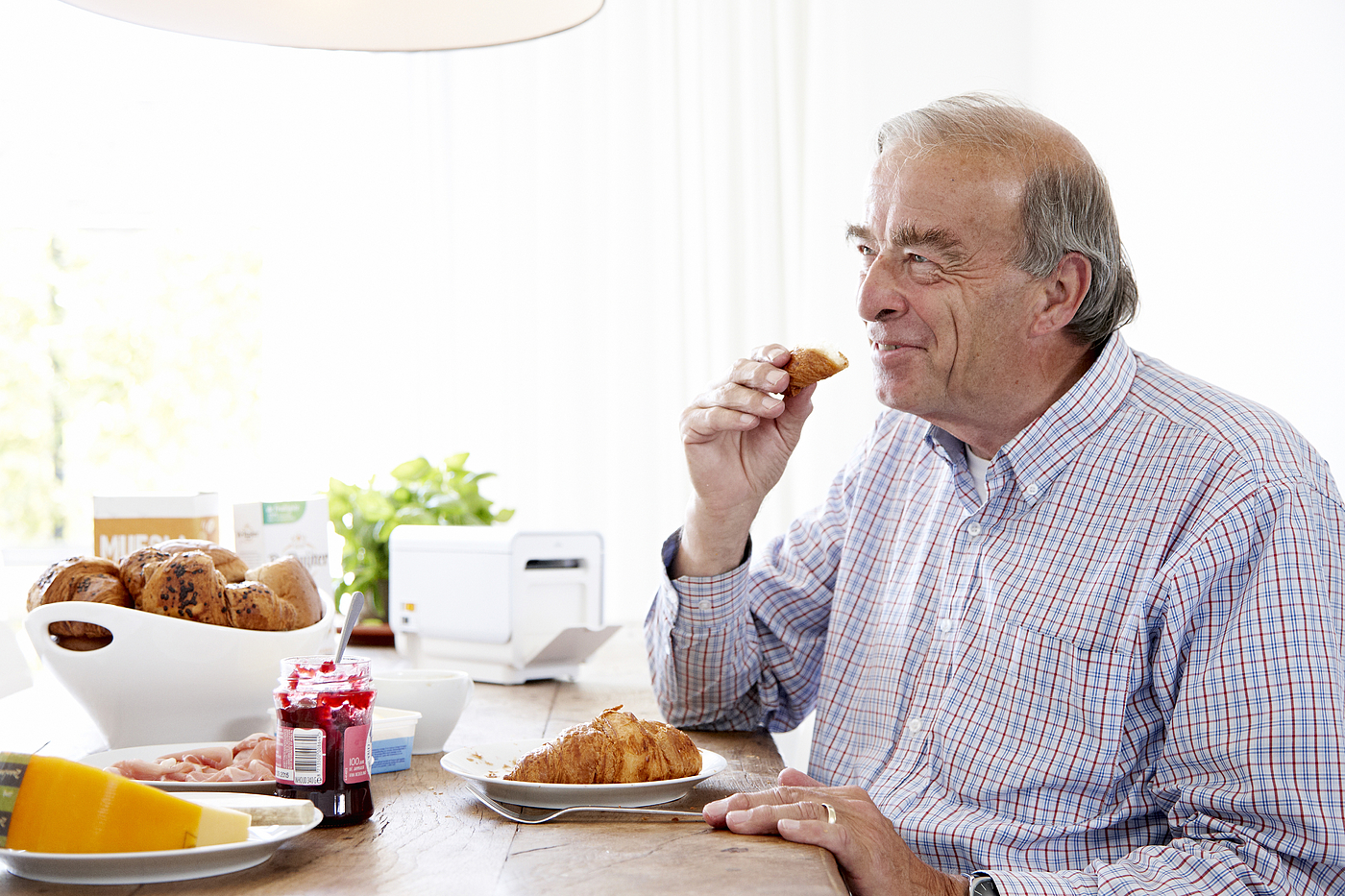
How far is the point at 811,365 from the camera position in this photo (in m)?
1.45

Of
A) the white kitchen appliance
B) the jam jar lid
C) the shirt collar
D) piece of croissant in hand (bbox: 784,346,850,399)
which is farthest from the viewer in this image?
the white kitchen appliance

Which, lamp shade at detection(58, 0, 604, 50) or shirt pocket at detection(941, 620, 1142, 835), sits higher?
lamp shade at detection(58, 0, 604, 50)

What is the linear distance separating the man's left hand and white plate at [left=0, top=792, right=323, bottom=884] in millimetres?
386

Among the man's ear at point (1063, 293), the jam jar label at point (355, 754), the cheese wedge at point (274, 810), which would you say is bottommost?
the cheese wedge at point (274, 810)

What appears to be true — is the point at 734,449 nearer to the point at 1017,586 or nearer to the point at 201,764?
the point at 1017,586

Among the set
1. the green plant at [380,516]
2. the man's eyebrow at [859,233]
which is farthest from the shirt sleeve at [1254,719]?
the green plant at [380,516]

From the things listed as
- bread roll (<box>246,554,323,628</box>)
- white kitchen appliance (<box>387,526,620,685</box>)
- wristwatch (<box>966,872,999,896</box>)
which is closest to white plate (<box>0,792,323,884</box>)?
bread roll (<box>246,554,323,628</box>)

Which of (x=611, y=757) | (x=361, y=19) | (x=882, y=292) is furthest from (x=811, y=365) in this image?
(x=361, y=19)

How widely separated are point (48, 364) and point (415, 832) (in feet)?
9.60

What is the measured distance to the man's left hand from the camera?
977 millimetres

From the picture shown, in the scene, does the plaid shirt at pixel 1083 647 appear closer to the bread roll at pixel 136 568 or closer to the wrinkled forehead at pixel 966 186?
the wrinkled forehead at pixel 966 186

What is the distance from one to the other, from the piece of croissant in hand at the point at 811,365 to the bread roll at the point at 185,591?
29.5 inches

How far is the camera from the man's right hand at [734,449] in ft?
4.79

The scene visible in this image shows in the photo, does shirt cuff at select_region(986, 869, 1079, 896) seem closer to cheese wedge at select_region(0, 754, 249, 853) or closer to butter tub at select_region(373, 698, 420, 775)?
butter tub at select_region(373, 698, 420, 775)
